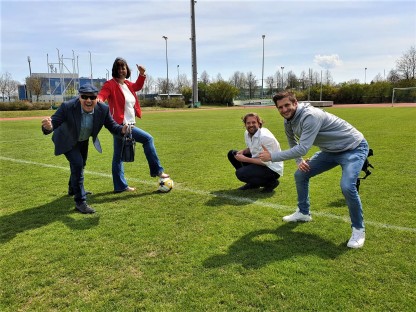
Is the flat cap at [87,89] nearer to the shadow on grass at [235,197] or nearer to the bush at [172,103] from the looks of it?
the shadow on grass at [235,197]

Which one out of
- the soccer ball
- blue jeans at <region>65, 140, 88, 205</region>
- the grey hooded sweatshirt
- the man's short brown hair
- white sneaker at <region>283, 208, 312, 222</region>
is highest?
the man's short brown hair

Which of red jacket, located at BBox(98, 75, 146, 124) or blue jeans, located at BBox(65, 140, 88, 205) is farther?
red jacket, located at BBox(98, 75, 146, 124)

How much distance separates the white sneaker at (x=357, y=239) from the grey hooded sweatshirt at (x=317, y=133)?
94cm

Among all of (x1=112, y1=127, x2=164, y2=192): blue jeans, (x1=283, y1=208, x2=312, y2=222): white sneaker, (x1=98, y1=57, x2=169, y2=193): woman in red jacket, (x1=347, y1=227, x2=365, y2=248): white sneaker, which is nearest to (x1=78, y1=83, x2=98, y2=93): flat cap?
(x1=98, y1=57, x2=169, y2=193): woman in red jacket

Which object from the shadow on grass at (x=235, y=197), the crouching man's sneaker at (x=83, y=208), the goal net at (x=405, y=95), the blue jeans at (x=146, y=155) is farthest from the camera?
the goal net at (x=405, y=95)

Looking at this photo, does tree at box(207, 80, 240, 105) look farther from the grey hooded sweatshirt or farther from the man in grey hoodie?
the grey hooded sweatshirt

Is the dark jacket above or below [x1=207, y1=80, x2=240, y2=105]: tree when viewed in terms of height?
below

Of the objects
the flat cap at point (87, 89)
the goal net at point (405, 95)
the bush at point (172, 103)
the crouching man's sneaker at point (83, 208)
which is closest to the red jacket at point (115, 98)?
the flat cap at point (87, 89)

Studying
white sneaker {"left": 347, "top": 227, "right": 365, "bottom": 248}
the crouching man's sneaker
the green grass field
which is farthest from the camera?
the crouching man's sneaker

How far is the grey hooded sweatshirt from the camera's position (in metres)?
3.94

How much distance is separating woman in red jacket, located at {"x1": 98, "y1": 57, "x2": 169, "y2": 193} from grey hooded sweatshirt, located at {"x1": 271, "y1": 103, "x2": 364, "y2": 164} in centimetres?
265

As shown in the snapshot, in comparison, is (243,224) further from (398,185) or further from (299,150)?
(398,185)

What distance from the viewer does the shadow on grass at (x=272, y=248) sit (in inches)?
141

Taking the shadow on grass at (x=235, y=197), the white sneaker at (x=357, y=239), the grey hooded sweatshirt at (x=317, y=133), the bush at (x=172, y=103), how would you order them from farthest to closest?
1. the bush at (x=172, y=103)
2. the shadow on grass at (x=235, y=197)
3. the grey hooded sweatshirt at (x=317, y=133)
4. the white sneaker at (x=357, y=239)
